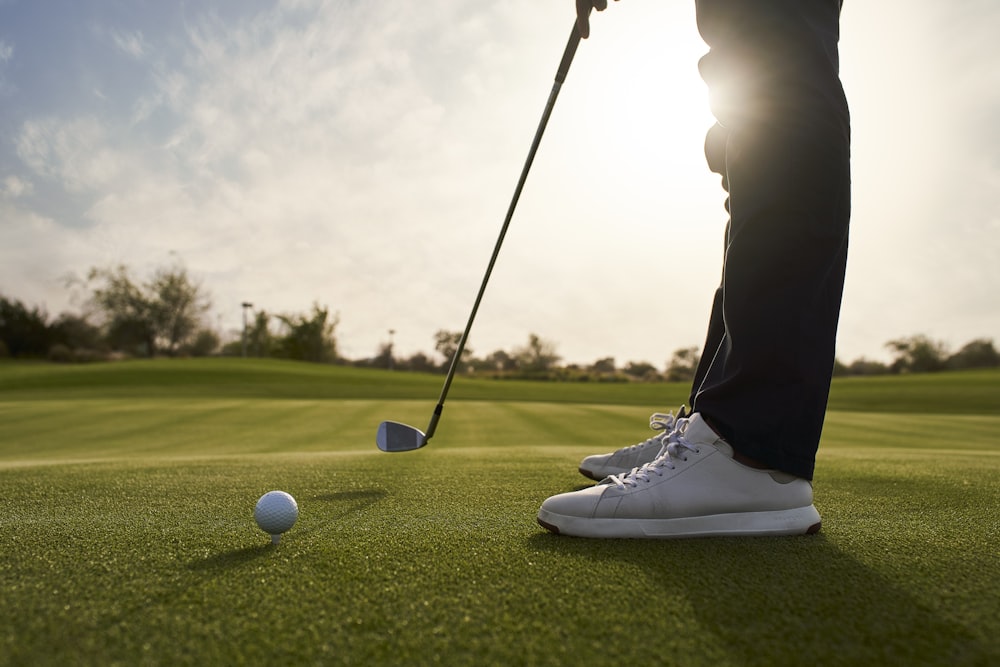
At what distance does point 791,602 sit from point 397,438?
2094mm

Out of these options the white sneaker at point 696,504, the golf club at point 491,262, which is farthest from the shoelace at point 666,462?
the golf club at point 491,262

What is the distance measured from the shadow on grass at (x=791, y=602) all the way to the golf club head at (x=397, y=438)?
62.6 inches

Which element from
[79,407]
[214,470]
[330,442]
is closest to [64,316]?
[79,407]

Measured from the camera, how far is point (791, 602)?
3.02 ft

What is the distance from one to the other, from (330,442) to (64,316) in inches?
2070

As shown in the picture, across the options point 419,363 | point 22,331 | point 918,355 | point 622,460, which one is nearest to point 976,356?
point 918,355

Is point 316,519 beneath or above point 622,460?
beneath

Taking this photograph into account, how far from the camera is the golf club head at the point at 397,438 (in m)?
2.74

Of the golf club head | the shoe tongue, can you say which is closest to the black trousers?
the shoe tongue

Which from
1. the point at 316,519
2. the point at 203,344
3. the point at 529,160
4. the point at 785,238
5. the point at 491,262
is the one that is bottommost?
the point at 316,519

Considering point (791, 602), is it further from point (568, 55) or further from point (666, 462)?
point (568, 55)

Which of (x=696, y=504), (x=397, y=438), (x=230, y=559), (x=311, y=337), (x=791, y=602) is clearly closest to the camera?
(x=791, y=602)

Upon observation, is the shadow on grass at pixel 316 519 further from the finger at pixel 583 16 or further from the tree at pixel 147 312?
the tree at pixel 147 312

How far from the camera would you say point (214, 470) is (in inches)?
99.7
